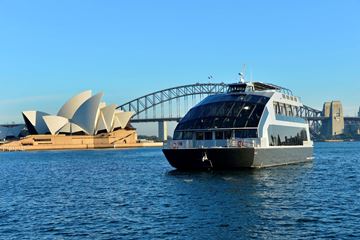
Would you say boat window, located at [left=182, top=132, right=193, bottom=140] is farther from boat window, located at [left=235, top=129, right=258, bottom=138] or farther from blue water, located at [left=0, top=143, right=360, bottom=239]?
blue water, located at [left=0, top=143, right=360, bottom=239]

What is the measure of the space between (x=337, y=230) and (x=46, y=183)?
3027 centimetres

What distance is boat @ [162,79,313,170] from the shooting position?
148 ft

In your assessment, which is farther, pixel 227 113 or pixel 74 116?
pixel 74 116

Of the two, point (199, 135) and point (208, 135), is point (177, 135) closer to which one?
point (199, 135)

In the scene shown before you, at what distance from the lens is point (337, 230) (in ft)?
72.4

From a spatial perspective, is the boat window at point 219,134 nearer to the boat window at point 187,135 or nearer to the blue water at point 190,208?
the boat window at point 187,135

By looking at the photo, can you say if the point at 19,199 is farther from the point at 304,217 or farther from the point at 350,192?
the point at 350,192

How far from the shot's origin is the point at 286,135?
55.3 m

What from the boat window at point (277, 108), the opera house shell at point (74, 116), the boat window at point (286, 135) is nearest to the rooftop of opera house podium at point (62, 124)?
the opera house shell at point (74, 116)

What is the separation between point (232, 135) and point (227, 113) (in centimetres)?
251

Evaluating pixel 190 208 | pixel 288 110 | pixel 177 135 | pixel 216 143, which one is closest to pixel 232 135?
pixel 216 143

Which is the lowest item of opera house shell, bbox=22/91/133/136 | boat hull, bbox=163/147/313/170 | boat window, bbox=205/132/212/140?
boat hull, bbox=163/147/313/170

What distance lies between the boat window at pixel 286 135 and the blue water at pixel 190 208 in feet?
26.2

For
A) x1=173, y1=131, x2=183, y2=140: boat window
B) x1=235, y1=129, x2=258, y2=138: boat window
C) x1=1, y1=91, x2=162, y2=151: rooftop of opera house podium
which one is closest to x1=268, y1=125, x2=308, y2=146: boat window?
x1=235, y1=129, x2=258, y2=138: boat window
